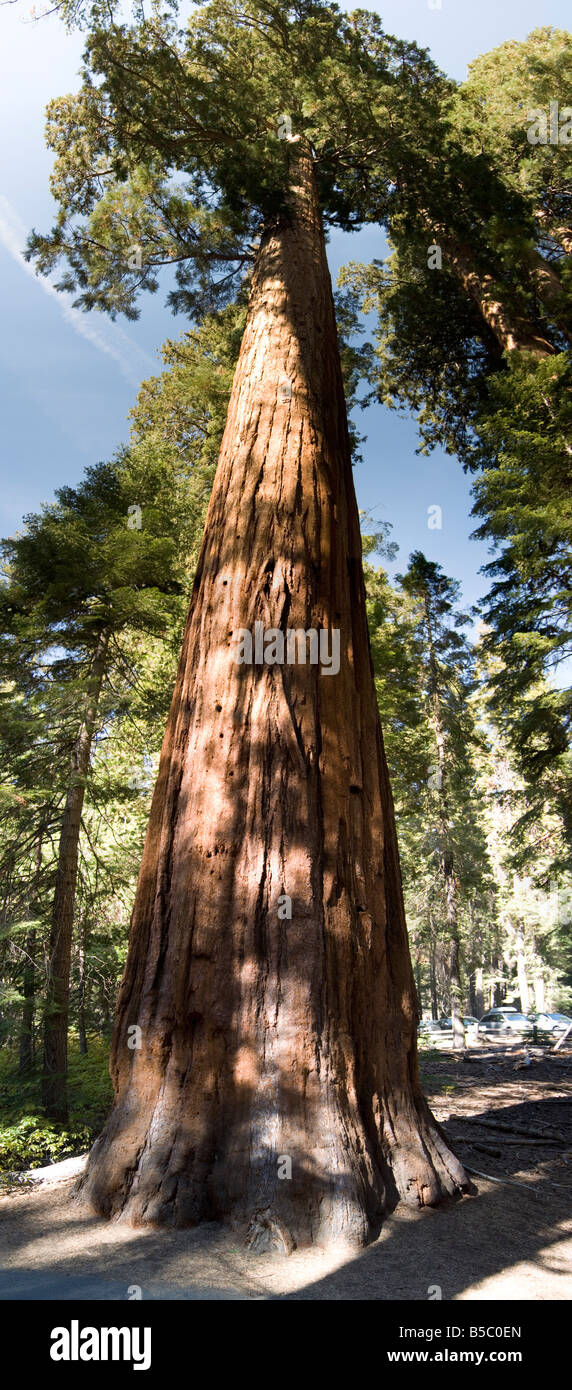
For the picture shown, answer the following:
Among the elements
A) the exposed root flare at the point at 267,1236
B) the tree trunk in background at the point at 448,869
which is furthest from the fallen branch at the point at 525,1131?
the tree trunk in background at the point at 448,869

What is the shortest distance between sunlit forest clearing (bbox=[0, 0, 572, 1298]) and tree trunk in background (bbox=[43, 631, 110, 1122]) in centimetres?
5

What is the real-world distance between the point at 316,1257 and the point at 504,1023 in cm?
2855

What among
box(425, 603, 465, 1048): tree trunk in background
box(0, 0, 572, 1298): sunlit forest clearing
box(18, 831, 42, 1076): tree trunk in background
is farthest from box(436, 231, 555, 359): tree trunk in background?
box(425, 603, 465, 1048): tree trunk in background

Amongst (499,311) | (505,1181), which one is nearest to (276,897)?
(505,1181)

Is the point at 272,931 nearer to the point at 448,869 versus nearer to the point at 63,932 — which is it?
the point at 63,932

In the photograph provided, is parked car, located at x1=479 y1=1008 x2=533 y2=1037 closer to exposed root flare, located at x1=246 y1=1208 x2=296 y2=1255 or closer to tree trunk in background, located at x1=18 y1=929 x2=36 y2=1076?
tree trunk in background, located at x1=18 y1=929 x2=36 y2=1076

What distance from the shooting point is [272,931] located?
3.87m

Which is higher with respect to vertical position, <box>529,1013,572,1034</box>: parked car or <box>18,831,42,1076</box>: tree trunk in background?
<box>18,831,42,1076</box>: tree trunk in background

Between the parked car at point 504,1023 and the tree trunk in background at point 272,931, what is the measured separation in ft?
78.6

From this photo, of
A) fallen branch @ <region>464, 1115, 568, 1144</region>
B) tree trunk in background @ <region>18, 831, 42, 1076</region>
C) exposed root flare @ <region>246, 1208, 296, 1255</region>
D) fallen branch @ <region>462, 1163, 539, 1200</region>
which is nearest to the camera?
exposed root flare @ <region>246, 1208, 296, 1255</region>

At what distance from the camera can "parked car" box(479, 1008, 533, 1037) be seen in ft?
87.0
